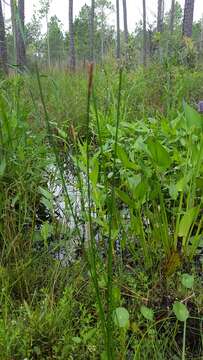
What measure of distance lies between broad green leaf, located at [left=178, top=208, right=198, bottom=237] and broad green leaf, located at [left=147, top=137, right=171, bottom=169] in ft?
0.51

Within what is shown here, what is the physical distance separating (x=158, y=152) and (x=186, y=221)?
0.22 metres

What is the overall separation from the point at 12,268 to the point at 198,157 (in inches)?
25.2

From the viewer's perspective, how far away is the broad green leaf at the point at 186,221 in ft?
3.39

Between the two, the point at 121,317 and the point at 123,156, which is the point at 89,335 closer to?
the point at 121,317

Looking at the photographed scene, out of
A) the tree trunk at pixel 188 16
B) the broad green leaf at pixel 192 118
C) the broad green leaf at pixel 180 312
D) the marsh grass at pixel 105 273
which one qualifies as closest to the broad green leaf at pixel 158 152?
the marsh grass at pixel 105 273

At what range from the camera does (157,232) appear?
1.10 metres

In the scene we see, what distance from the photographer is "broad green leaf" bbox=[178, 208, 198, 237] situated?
1032 millimetres

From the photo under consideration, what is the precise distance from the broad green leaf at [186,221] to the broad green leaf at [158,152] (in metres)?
0.16

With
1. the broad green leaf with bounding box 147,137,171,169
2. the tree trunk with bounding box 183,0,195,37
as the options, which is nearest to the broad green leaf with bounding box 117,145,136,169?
the broad green leaf with bounding box 147,137,171,169

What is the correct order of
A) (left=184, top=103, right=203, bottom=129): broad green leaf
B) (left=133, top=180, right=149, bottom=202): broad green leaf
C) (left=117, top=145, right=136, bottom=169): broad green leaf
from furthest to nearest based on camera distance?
1. (left=184, top=103, right=203, bottom=129): broad green leaf
2. (left=117, top=145, right=136, bottom=169): broad green leaf
3. (left=133, top=180, right=149, bottom=202): broad green leaf

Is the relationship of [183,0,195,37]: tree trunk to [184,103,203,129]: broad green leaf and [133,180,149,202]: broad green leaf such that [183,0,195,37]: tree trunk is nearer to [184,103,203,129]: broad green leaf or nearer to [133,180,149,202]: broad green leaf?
[184,103,203,129]: broad green leaf

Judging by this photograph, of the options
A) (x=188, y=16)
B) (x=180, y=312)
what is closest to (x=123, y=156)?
(x=180, y=312)

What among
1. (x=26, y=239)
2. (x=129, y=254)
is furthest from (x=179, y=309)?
(x=26, y=239)

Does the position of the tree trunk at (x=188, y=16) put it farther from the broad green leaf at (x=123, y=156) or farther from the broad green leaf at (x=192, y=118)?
the broad green leaf at (x=123, y=156)
